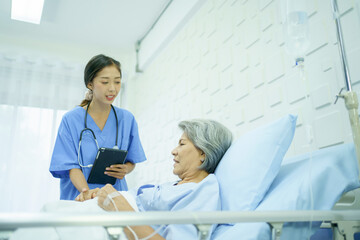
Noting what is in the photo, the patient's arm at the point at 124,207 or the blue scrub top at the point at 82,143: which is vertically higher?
the blue scrub top at the point at 82,143

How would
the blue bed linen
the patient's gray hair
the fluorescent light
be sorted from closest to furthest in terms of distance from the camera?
the blue bed linen → the patient's gray hair → the fluorescent light

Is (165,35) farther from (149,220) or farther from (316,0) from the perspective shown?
(149,220)

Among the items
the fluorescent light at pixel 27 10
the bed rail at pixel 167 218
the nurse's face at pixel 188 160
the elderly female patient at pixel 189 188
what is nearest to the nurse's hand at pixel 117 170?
the elderly female patient at pixel 189 188

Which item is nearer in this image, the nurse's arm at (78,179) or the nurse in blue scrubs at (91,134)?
the nurse's arm at (78,179)

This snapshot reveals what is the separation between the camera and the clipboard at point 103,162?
1.72 m

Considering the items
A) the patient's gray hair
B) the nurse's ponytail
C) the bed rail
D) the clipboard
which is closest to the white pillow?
the patient's gray hair

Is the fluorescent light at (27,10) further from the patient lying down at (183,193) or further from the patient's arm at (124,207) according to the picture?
the patient's arm at (124,207)

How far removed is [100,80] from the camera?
1836 mm

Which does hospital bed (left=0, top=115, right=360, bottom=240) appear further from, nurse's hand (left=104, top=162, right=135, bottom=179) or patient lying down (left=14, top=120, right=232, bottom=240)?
nurse's hand (left=104, top=162, right=135, bottom=179)

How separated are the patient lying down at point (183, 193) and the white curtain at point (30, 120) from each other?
2342 millimetres

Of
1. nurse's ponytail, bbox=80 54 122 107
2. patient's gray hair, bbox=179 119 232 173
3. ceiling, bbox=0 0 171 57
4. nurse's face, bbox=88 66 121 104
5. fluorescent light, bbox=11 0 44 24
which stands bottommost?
patient's gray hair, bbox=179 119 232 173

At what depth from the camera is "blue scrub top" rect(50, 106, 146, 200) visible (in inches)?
69.1

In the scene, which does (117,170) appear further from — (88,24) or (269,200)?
(88,24)

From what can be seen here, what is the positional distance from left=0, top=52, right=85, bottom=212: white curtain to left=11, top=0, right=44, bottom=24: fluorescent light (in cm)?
56
